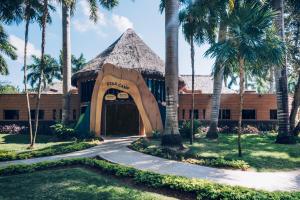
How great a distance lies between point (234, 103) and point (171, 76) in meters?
15.0

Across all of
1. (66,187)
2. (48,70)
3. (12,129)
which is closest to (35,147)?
(12,129)

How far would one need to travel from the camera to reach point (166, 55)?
17.7 m

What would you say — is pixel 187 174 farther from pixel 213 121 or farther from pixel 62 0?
pixel 62 0

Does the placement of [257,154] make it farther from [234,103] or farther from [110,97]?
[234,103]

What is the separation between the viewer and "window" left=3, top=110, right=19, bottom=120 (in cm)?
2955

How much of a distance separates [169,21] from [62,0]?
731 centimetres

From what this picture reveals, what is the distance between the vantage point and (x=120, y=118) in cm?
2661

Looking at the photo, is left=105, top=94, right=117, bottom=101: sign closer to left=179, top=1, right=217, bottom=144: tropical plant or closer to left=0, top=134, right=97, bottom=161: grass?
left=0, top=134, right=97, bottom=161: grass

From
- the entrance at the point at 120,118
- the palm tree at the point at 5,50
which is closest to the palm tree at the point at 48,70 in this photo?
the palm tree at the point at 5,50

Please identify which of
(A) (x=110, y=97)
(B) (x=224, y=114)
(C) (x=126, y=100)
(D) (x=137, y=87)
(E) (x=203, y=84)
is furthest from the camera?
(E) (x=203, y=84)

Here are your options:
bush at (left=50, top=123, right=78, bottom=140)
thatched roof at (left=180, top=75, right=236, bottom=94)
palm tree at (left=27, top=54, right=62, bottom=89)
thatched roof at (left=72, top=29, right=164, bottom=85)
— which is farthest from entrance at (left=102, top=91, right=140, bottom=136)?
palm tree at (left=27, top=54, right=62, bottom=89)

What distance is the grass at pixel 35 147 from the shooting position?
16234 mm

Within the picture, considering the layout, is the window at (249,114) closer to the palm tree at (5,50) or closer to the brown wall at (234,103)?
the brown wall at (234,103)

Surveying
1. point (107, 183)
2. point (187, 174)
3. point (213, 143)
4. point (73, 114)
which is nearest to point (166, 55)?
point (213, 143)
